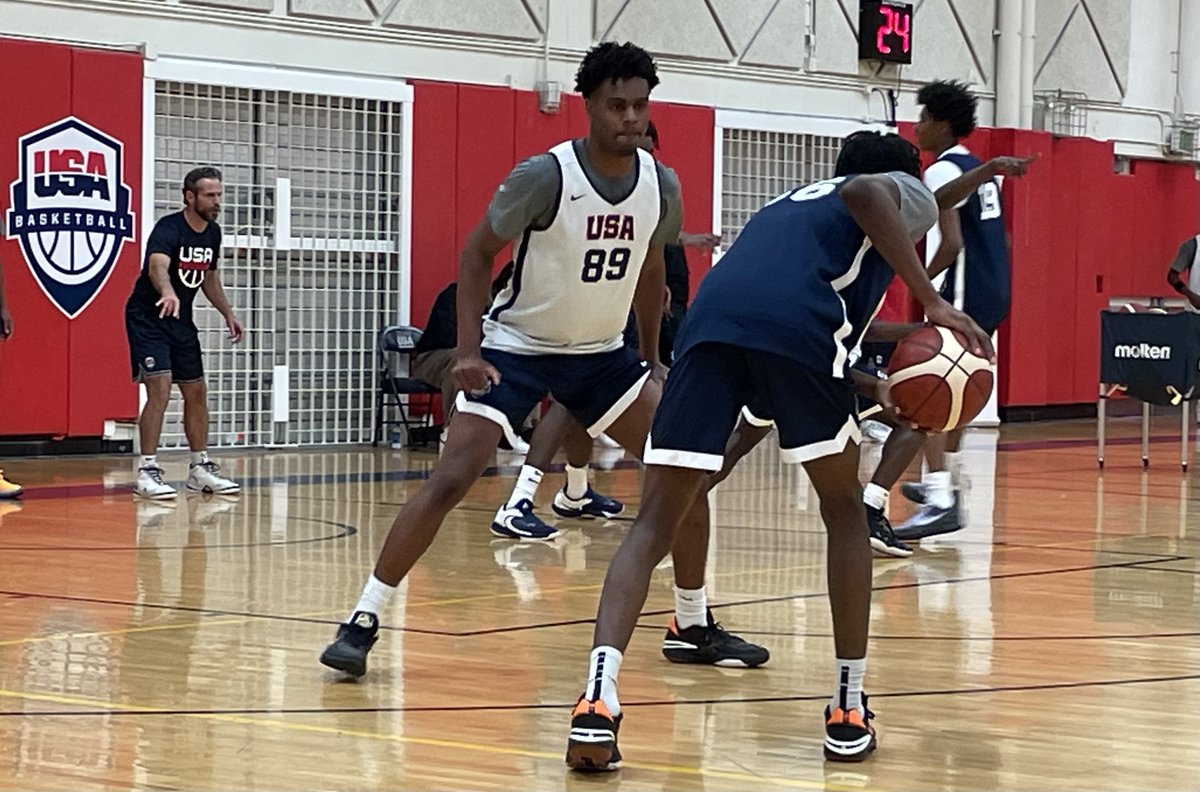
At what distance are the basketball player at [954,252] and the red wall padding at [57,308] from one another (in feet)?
22.0

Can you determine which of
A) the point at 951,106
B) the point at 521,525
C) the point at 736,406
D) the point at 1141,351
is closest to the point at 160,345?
the point at 521,525

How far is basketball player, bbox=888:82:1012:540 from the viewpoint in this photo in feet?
29.3

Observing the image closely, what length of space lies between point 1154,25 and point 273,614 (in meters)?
17.5

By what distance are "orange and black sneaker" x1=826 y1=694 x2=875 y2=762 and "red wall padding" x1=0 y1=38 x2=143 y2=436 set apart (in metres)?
10.1

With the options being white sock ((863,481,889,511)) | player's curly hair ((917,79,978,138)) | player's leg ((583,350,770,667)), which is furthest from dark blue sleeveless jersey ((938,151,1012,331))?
player's leg ((583,350,770,667))

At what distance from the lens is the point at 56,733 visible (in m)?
5.05

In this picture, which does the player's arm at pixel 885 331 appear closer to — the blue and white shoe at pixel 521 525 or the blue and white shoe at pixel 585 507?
the blue and white shoe at pixel 521 525

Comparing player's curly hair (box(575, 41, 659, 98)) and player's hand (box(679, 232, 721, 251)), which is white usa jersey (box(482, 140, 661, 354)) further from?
player's hand (box(679, 232, 721, 251))

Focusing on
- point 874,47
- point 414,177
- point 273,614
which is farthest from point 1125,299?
point 273,614

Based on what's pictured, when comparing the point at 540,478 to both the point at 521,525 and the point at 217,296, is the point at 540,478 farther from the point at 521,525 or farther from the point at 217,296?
the point at 217,296

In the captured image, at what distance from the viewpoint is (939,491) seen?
9.69 m

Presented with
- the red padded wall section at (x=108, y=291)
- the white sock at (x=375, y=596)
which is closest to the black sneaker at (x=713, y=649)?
the white sock at (x=375, y=596)

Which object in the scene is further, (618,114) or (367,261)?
(367,261)

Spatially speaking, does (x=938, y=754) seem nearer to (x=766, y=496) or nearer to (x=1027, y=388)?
(x=766, y=496)
